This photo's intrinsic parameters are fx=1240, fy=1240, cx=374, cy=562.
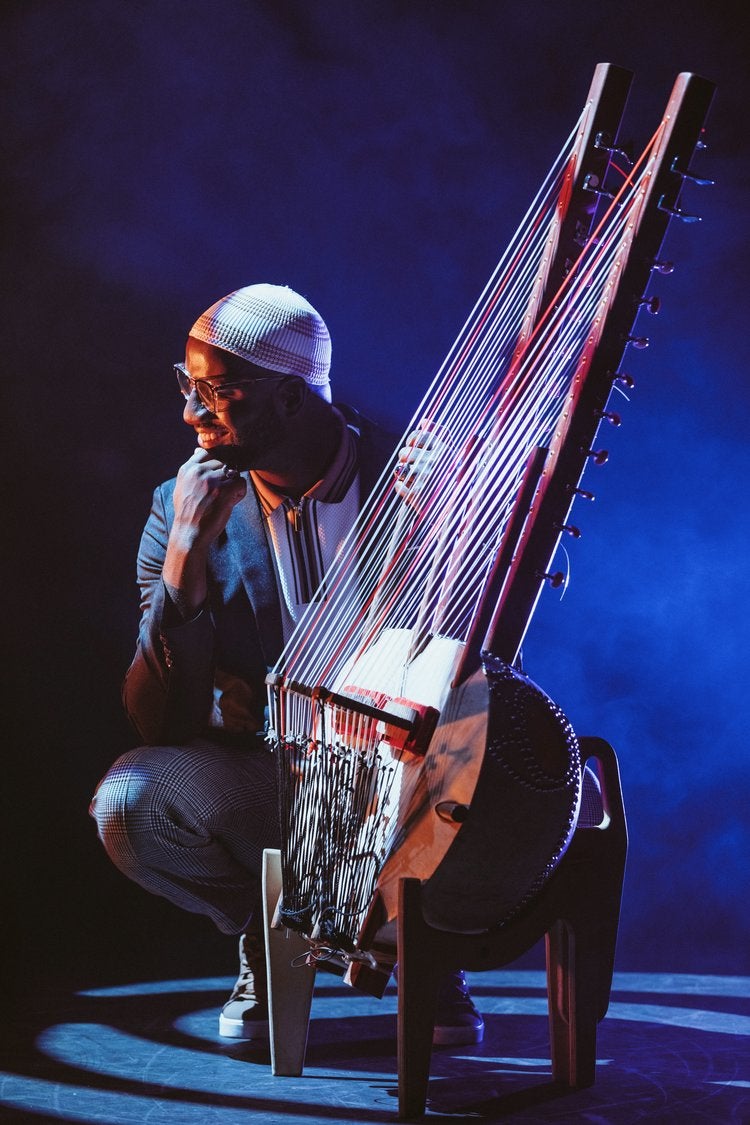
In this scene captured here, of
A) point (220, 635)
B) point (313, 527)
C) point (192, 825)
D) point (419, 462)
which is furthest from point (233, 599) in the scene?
point (419, 462)

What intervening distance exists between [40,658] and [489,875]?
1878 millimetres

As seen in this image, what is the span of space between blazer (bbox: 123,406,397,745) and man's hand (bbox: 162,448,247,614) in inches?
3.4

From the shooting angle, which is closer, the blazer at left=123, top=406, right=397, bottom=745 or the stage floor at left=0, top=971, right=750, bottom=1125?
the stage floor at left=0, top=971, right=750, bottom=1125

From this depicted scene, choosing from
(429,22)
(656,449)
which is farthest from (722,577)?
(429,22)

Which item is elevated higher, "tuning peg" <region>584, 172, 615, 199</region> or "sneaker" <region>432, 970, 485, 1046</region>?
"tuning peg" <region>584, 172, 615, 199</region>

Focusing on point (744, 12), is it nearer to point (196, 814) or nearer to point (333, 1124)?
point (196, 814)

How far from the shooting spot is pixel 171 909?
3279mm

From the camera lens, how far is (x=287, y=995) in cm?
192

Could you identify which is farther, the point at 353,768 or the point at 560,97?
the point at 560,97

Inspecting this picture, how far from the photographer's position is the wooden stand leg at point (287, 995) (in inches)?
75.5

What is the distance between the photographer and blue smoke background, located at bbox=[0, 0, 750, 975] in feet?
10.3

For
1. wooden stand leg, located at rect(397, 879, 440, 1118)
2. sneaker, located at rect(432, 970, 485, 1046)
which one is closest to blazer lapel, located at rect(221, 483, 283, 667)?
sneaker, located at rect(432, 970, 485, 1046)

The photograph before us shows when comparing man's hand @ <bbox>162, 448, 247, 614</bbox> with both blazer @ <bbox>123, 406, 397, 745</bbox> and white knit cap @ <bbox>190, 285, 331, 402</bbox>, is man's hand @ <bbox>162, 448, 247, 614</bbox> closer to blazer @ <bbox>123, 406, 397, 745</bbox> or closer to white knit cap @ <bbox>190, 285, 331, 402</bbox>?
blazer @ <bbox>123, 406, 397, 745</bbox>

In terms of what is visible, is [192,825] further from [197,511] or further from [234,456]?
[234,456]
